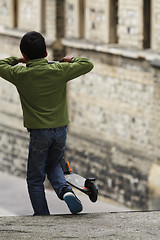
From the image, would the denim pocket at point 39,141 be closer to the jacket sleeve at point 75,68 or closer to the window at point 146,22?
the jacket sleeve at point 75,68

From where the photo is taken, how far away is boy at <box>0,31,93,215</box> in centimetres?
628

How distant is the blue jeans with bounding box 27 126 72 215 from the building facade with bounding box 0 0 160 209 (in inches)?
302

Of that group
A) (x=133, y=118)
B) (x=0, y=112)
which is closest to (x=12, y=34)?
(x=0, y=112)

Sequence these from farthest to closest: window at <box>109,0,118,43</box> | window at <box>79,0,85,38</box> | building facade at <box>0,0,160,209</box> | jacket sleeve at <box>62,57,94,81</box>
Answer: window at <box>79,0,85,38</box>, window at <box>109,0,118,43</box>, building facade at <box>0,0,160,209</box>, jacket sleeve at <box>62,57,94,81</box>

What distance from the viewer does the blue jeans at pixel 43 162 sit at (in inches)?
252

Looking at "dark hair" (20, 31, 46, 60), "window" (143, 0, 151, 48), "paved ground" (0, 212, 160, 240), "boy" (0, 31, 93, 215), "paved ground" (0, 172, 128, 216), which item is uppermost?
"dark hair" (20, 31, 46, 60)

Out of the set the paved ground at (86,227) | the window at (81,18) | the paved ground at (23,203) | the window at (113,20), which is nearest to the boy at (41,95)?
the paved ground at (86,227)

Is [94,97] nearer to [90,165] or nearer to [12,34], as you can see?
[90,165]

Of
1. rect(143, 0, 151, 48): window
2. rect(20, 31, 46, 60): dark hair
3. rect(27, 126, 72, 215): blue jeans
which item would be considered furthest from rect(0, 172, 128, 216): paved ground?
rect(20, 31, 46, 60): dark hair

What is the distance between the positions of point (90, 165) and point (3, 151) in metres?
3.70

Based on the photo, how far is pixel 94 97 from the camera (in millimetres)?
16359

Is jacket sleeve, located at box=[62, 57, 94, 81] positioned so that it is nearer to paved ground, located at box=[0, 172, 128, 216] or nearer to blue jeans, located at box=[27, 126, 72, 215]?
blue jeans, located at box=[27, 126, 72, 215]

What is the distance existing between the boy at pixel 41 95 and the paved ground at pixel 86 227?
192 mm

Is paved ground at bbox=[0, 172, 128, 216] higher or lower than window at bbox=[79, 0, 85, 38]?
lower
